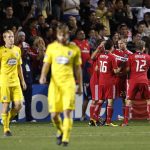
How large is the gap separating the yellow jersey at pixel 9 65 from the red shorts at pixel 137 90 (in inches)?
164

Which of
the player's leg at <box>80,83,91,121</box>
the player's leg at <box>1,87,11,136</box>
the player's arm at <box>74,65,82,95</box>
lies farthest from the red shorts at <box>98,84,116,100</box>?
the player's arm at <box>74,65,82,95</box>

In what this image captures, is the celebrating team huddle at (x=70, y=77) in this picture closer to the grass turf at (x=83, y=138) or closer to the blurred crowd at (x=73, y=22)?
the grass turf at (x=83, y=138)

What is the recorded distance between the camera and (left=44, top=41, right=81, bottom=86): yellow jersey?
46.4 ft

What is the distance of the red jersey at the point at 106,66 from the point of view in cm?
2025

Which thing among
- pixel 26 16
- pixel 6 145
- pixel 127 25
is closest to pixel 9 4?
pixel 26 16

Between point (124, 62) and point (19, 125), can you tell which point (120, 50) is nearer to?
point (124, 62)

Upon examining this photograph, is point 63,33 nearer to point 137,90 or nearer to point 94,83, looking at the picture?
point 137,90

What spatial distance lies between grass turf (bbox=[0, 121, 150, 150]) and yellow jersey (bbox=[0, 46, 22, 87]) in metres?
1.13

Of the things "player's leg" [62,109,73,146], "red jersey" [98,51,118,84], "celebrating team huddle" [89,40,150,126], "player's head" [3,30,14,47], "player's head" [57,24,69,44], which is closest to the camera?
"player's leg" [62,109,73,146]

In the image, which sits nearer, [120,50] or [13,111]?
[13,111]

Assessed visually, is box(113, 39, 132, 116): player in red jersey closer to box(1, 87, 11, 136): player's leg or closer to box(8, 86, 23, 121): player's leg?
box(8, 86, 23, 121): player's leg

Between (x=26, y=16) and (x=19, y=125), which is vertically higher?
(x=26, y=16)

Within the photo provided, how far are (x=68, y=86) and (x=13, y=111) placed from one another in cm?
368

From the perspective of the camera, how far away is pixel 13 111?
17.5 meters
